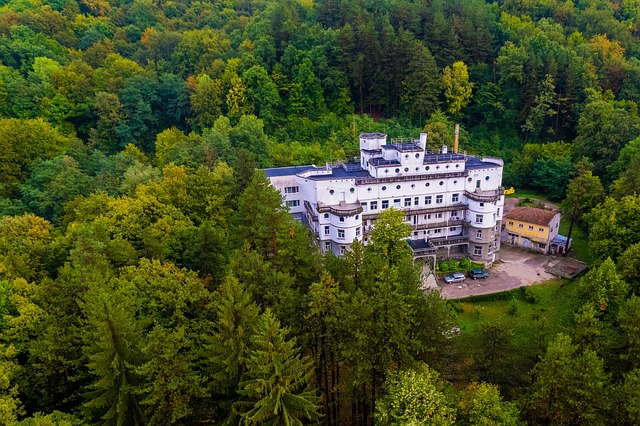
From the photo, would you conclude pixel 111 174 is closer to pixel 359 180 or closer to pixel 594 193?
pixel 359 180

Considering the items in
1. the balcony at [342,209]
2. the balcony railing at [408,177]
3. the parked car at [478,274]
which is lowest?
the parked car at [478,274]

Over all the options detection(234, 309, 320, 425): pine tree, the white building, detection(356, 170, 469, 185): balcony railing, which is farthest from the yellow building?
detection(234, 309, 320, 425): pine tree

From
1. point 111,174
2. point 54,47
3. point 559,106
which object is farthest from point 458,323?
point 54,47

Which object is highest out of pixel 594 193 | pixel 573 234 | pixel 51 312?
pixel 51 312

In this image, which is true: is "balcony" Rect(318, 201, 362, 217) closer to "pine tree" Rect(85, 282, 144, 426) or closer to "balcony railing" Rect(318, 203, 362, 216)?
"balcony railing" Rect(318, 203, 362, 216)

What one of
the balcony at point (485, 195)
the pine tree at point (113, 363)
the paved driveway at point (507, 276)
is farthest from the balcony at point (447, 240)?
the pine tree at point (113, 363)

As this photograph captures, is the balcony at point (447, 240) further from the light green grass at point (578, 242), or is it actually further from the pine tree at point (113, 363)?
the pine tree at point (113, 363)

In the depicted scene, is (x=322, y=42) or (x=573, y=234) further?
(x=322, y=42)
